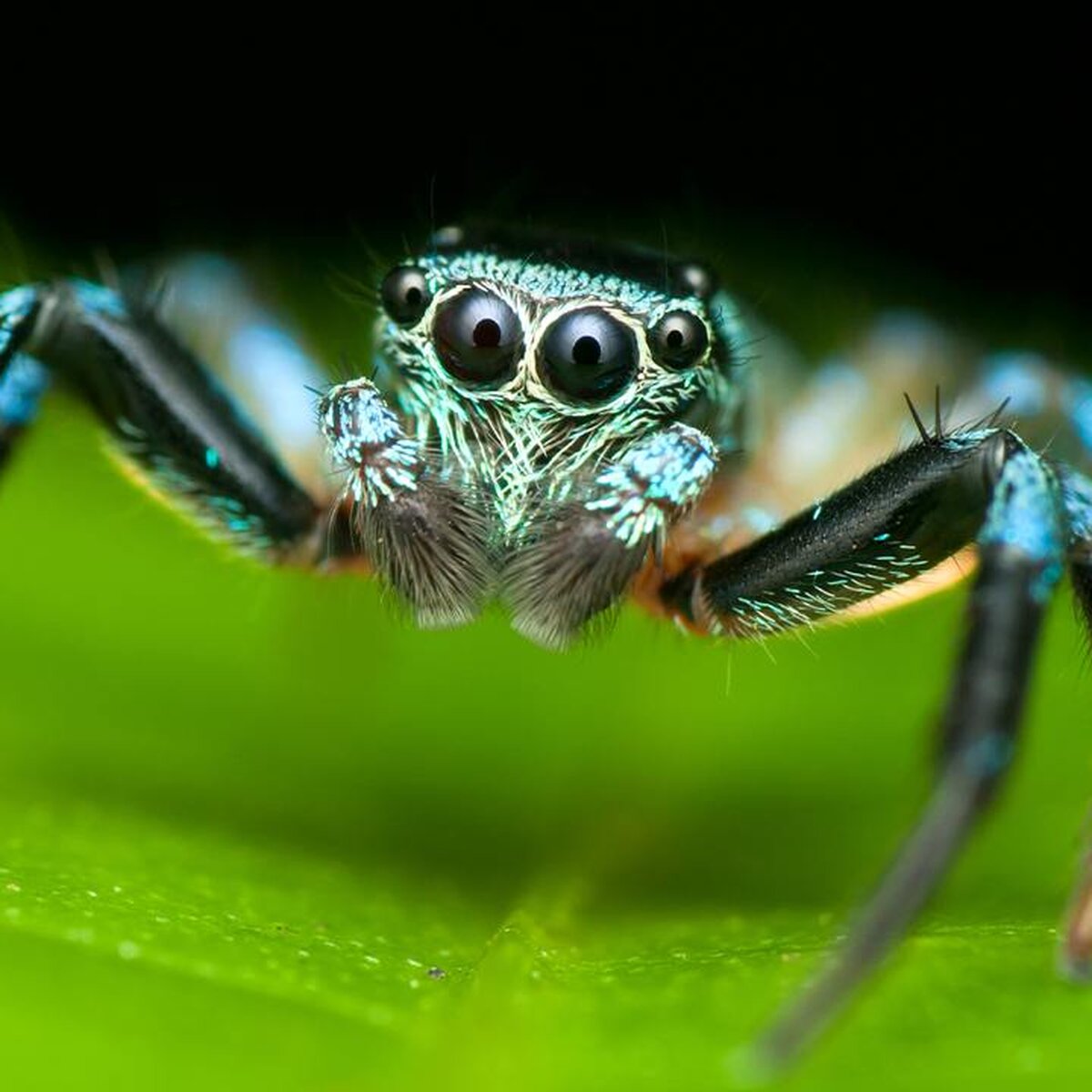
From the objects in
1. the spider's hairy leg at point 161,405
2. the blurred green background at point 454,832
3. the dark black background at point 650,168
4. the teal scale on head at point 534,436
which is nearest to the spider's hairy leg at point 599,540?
the teal scale on head at point 534,436

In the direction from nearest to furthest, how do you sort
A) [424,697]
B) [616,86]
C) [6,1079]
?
[6,1079]
[424,697]
[616,86]

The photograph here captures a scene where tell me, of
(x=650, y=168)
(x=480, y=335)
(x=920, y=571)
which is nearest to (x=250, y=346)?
(x=480, y=335)

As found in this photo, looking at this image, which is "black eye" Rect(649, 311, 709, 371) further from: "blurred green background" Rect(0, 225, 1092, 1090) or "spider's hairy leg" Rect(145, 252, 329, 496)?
"spider's hairy leg" Rect(145, 252, 329, 496)

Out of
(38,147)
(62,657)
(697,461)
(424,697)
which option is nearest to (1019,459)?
(697,461)

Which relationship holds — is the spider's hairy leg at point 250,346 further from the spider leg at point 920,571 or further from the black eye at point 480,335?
the spider leg at point 920,571

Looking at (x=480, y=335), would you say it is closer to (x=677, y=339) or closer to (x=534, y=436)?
(x=534, y=436)

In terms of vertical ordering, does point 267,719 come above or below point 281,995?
above

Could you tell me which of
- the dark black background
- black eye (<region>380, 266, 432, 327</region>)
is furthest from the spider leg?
the dark black background

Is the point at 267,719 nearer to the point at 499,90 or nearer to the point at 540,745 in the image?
the point at 540,745
